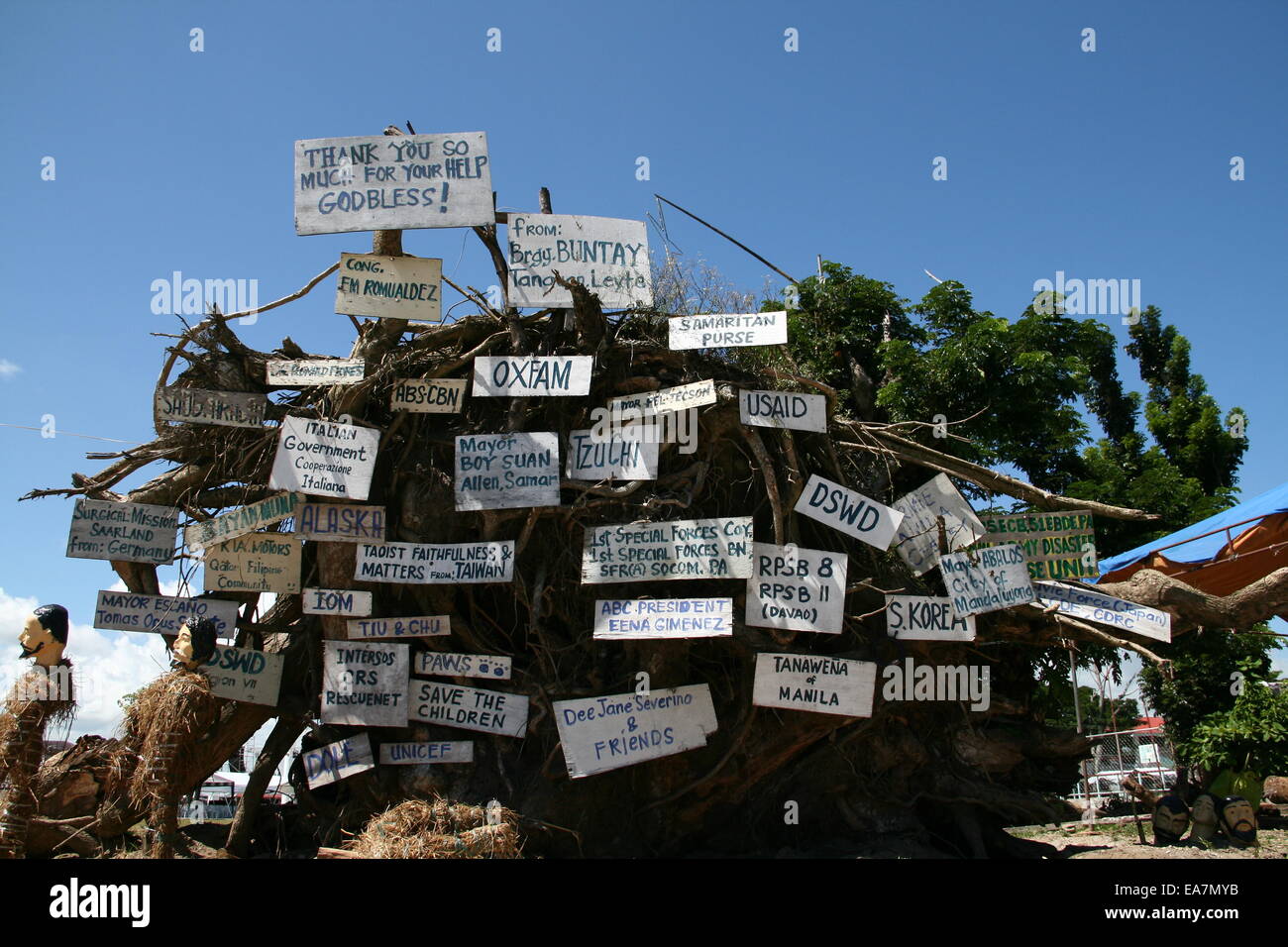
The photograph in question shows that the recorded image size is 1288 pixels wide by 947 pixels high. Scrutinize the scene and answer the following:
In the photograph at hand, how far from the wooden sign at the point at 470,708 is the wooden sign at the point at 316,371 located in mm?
2716

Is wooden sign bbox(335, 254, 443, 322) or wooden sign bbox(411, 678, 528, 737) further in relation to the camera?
wooden sign bbox(335, 254, 443, 322)

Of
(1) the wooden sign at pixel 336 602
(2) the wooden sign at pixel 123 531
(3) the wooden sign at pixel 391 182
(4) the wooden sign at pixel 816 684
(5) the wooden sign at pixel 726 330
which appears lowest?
(4) the wooden sign at pixel 816 684

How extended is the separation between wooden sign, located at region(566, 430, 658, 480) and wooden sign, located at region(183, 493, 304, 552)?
2404 millimetres

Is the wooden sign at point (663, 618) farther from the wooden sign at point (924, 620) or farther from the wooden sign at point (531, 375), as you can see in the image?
the wooden sign at point (531, 375)

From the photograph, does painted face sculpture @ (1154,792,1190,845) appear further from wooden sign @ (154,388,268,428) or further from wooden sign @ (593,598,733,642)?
wooden sign @ (154,388,268,428)

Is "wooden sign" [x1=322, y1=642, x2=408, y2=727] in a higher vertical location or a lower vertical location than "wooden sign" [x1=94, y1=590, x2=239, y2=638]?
lower

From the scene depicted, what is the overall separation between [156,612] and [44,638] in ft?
6.23

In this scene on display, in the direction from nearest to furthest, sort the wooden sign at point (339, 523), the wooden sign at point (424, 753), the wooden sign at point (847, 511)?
the wooden sign at point (424, 753), the wooden sign at point (847, 511), the wooden sign at point (339, 523)

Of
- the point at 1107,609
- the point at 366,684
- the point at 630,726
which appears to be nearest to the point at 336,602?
the point at 366,684

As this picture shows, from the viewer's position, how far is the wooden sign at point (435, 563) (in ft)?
26.3

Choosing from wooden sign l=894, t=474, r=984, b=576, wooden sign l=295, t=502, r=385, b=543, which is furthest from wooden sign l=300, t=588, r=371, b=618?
wooden sign l=894, t=474, r=984, b=576

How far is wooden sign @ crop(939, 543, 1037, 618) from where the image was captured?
26.4ft

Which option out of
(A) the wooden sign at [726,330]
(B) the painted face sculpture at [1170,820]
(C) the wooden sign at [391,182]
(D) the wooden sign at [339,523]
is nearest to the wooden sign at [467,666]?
(D) the wooden sign at [339,523]

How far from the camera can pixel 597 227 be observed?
351 inches
